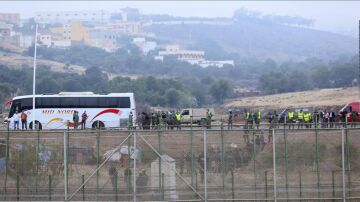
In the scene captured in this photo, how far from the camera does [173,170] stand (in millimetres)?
27078

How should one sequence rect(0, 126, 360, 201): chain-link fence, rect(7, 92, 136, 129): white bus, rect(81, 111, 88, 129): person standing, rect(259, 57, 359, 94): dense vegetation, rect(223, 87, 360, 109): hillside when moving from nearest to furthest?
rect(0, 126, 360, 201): chain-link fence < rect(81, 111, 88, 129): person standing < rect(7, 92, 136, 129): white bus < rect(223, 87, 360, 109): hillside < rect(259, 57, 359, 94): dense vegetation

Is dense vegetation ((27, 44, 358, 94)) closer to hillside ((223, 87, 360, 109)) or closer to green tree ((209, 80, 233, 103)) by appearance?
green tree ((209, 80, 233, 103))

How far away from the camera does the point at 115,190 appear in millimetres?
26875

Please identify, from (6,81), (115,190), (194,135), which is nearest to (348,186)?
(194,135)

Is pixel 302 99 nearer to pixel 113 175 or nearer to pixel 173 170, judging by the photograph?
pixel 173 170

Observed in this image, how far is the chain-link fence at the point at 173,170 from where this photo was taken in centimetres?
2688

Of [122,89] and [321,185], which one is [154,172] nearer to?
[321,185]

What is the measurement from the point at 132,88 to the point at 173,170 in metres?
79.8

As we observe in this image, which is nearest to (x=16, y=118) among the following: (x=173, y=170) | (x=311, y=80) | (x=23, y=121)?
(x=23, y=121)

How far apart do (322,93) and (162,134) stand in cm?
8439

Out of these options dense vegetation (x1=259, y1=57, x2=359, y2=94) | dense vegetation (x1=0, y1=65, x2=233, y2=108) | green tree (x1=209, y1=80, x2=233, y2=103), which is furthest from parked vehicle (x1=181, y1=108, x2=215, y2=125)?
dense vegetation (x1=259, y1=57, x2=359, y2=94)

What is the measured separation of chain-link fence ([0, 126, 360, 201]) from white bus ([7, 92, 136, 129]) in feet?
82.6

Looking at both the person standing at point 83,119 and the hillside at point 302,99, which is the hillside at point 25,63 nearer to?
the hillside at point 302,99

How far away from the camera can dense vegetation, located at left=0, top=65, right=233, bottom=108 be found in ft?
342
